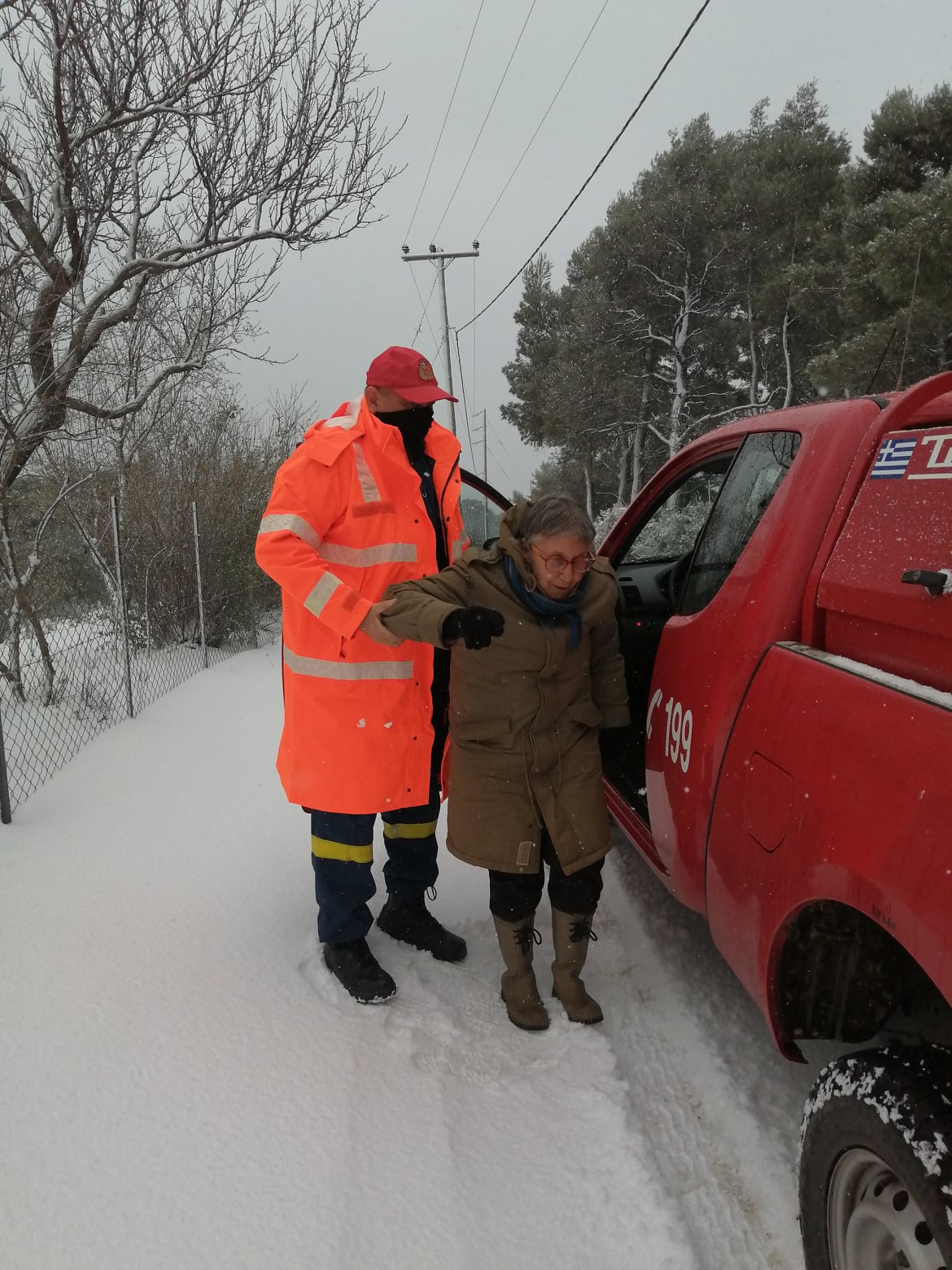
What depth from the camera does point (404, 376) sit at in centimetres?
247

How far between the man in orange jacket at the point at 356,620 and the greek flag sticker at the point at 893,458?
128 cm

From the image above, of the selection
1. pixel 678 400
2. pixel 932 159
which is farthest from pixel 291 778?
pixel 678 400

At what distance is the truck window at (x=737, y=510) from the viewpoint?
210 centimetres

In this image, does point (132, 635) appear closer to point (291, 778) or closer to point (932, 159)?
point (291, 778)

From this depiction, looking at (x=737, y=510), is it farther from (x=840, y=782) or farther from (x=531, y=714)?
(x=840, y=782)

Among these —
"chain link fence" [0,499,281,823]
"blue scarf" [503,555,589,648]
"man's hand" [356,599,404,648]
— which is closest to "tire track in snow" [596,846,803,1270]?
"blue scarf" [503,555,589,648]

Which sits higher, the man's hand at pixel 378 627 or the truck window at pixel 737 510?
the truck window at pixel 737 510

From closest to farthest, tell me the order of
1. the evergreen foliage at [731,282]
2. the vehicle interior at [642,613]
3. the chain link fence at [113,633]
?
the vehicle interior at [642,613] → the chain link fence at [113,633] → the evergreen foliage at [731,282]

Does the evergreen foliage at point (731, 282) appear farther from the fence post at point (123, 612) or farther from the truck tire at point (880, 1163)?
the truck tire at point (880, 1163)

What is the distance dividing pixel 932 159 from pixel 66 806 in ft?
55.2

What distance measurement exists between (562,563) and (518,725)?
47 cm

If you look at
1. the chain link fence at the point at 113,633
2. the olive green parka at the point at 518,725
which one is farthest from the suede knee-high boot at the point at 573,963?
the chain link fence at the point at 113,633

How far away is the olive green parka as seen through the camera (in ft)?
7.36

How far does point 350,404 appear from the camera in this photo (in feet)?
8.50
